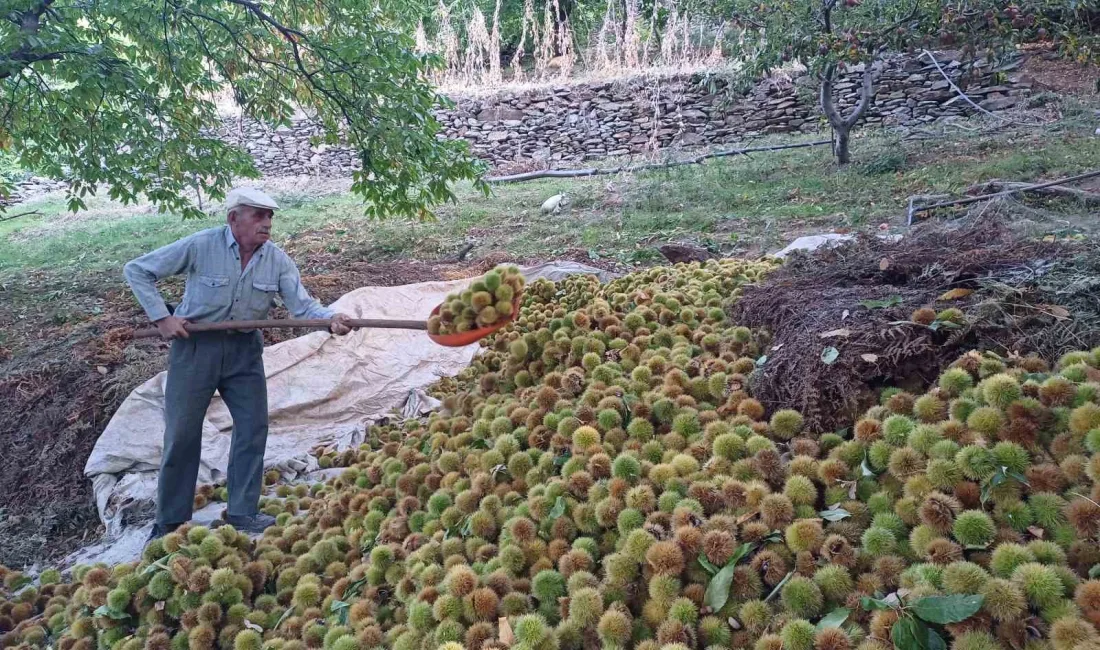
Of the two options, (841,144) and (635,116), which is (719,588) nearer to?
(841,144)

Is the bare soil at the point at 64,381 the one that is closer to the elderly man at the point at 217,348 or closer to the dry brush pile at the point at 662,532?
the dry brush pile at the point at 662,532

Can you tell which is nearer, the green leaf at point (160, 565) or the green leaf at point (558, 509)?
the green leaf at point (558, 509)

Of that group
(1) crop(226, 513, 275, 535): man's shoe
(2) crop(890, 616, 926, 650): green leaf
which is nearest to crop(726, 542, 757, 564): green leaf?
(2) crop(890, 616, 926, 650): green leaf

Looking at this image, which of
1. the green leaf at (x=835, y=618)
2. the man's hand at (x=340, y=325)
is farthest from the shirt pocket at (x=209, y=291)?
the green leaf at (x=835, y=618)

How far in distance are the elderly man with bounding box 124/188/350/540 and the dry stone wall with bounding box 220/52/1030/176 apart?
911 cm

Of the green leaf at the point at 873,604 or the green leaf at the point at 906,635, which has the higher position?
the green leaf at the point at 906,635

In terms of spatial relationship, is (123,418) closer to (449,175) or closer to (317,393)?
(317,393)

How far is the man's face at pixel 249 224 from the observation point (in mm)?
3443

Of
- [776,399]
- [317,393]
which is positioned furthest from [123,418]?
[776,399]

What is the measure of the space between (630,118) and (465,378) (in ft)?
32.8

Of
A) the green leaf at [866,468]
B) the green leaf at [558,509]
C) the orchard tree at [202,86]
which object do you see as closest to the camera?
the green leaf at [866,468]

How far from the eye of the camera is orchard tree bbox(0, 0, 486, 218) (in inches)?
200

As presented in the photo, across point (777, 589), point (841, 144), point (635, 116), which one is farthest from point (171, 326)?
point (635, 116)

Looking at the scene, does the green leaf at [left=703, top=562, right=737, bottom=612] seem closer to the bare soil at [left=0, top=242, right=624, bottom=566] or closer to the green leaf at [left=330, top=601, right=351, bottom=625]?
the green leaf at [left=330, top=601, right=351, bottom=625]
